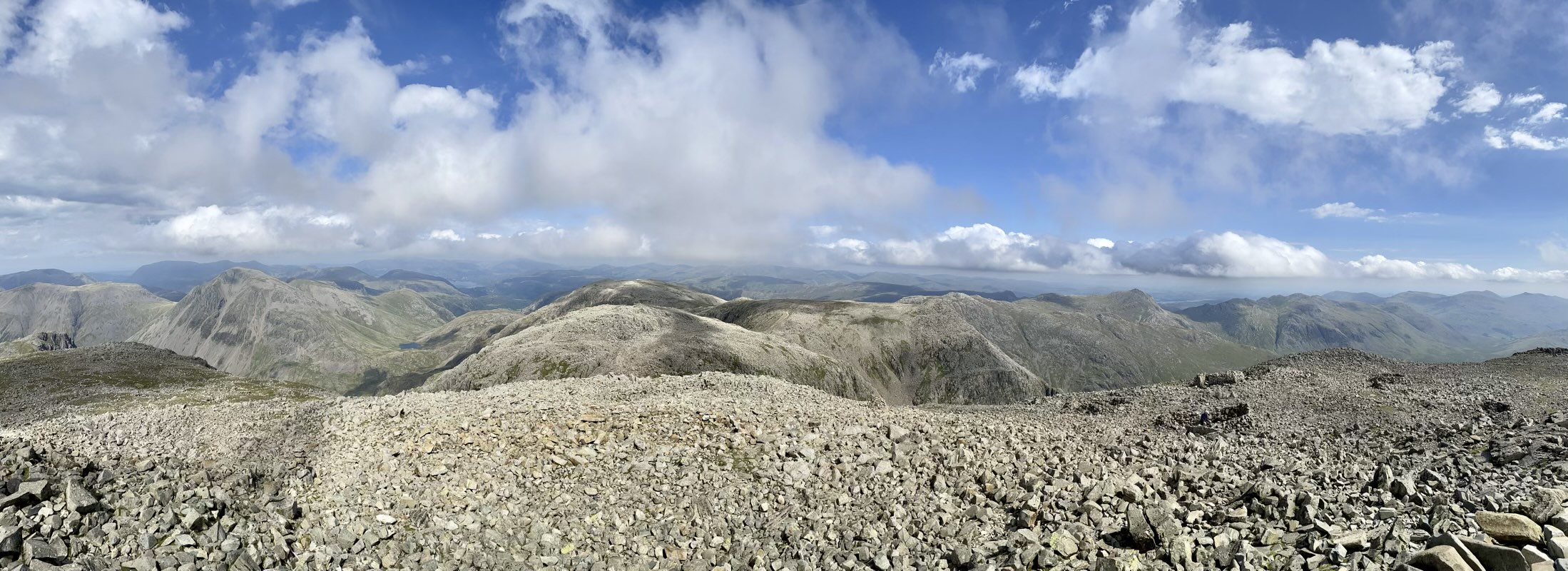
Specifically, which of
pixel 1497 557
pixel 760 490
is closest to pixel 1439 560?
pixel 1497 557

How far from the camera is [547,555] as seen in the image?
1441 centimetres

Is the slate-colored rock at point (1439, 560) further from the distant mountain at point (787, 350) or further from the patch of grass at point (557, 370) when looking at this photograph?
the patch of grass at point (557, 370)

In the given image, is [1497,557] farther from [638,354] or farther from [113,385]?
A: [113,385]

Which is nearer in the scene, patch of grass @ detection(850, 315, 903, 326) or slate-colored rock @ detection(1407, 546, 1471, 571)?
slate-colored rock @ detection(1407, 546, 1471, 571)

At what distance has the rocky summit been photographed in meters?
11.7

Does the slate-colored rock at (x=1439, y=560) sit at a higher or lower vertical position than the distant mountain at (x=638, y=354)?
higher

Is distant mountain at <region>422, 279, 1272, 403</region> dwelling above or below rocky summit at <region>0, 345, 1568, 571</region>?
below

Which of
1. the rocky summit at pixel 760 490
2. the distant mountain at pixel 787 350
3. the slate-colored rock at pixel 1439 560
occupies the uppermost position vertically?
the slate-colored rock at pixel 1439 560

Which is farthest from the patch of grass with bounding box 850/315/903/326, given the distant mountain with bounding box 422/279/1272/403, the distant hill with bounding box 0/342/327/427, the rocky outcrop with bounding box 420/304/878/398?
the distant hill with bounding box 0/342/327/427

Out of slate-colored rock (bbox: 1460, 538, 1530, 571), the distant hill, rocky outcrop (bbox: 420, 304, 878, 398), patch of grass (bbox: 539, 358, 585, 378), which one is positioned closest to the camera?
slate-colored rock (bbox: 1460, 538, 1530, 571)

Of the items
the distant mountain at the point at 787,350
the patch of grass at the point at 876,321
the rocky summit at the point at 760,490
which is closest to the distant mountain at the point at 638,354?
the distant mountain at the point at 787,350

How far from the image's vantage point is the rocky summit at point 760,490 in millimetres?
11719

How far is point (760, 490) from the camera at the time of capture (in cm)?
1716

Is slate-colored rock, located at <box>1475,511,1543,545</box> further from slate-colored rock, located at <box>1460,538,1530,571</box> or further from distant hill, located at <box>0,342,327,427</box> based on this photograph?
distant hill, located at <box>0,342,327,427</box>
